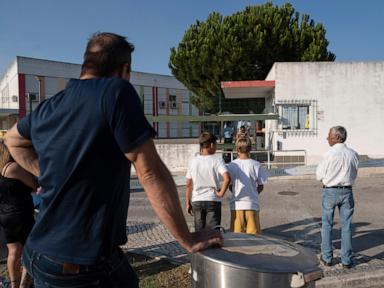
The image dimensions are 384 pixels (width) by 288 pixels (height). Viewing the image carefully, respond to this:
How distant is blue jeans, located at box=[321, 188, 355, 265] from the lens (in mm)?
5250

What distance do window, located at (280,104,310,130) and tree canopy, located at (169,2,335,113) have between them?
717 cm

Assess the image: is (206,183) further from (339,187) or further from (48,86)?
(48,86)

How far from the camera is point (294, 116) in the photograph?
19.0m

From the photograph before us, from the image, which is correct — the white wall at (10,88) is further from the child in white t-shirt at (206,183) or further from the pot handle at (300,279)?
the pot handle at (300,279)

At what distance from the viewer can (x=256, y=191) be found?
526cm

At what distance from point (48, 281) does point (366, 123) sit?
1902cm

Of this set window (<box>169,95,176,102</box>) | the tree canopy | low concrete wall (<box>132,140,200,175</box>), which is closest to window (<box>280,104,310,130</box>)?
low concrete wall (<box>132,140,200,175</box>)

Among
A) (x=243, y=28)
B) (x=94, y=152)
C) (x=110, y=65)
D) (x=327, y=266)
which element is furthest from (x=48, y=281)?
(x=243, y=28)

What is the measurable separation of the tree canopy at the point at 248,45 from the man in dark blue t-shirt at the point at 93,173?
23.8 m

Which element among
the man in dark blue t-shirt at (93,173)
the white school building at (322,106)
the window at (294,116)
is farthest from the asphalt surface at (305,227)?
the window at (294,116)

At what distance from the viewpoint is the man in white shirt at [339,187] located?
5254 mm

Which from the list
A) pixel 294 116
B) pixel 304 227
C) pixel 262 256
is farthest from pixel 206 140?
pixel 294 116

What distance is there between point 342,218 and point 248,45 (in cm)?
2241

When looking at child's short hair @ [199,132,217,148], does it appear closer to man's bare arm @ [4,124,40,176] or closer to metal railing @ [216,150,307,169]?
man's bare arm @ [4,124,40,176]
